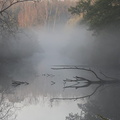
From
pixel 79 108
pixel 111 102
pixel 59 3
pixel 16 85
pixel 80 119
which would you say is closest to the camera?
pixel 80 119

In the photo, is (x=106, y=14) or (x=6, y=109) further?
(x=106, y=14)

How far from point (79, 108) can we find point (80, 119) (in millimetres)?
1832

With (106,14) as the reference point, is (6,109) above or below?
below

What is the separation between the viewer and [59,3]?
9775 centimetres

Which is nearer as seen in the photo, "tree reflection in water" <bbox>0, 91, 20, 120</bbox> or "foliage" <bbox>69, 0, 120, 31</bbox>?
"tree reflection in water" <bbox>0, 91, 20, 120</bbox>

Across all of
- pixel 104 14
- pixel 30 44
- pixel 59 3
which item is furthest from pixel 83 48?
pixel 59 3

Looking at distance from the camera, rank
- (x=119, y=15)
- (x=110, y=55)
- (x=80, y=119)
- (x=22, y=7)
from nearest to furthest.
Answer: (x=80, y=119) → (x=119, y=15) → (x=110, y=55) → (x=22, y=7)

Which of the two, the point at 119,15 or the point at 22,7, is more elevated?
the point at 22,7

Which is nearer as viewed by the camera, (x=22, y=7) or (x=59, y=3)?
(x=22, y=7)

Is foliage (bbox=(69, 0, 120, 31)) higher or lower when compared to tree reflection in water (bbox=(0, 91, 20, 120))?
higher

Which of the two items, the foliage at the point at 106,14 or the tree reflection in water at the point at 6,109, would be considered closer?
the tree reflection in water at the point at 6,109

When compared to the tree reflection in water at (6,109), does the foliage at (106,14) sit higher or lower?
higher

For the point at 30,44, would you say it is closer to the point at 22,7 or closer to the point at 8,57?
the point at 8,57

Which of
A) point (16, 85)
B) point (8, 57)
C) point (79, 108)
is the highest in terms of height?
point (8, 57)
